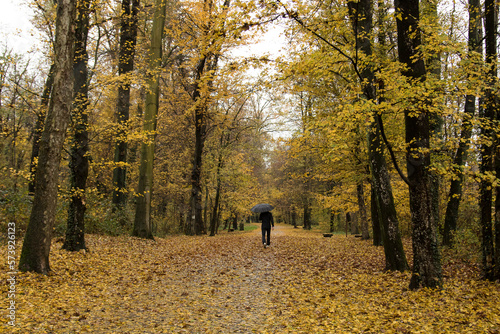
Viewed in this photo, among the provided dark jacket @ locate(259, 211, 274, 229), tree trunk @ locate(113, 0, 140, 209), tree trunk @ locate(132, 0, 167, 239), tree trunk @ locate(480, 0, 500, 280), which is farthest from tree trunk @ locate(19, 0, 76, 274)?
tree trunk @ locate(480, 0, 500, 280)

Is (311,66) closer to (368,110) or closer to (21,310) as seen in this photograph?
(368,110)

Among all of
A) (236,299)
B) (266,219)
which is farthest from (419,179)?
(266,219)

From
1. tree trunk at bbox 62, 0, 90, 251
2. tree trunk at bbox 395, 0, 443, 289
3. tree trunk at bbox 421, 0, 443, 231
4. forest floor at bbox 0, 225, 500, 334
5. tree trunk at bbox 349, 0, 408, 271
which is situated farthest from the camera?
tree trunk at bbox 62, 0, 90, 251

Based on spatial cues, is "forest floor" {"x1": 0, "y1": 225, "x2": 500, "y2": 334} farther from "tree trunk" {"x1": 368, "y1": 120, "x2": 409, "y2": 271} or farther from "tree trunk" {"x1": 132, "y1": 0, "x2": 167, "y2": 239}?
"tree trunk" {"x1": 132, "y1": 0, "x2": 167, "y2": 239}

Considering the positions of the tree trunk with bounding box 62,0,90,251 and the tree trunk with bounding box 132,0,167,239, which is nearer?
the tree trunk with bounding box 62,0,90,251

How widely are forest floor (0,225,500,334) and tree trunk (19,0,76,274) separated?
19.9 inches

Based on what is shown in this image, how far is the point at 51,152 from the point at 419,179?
7.42m

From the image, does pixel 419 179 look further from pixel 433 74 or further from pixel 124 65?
pixel 124 65

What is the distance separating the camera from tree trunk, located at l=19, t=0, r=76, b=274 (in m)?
6.05

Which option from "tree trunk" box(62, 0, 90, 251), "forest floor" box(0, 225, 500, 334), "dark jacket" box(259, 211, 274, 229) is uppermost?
"tree trunk" box(62, 0, 90, 251)

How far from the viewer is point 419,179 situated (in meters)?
5.57

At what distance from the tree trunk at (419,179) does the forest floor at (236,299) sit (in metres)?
0.41

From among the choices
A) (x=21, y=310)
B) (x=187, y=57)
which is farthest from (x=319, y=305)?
(x=187, y=57)

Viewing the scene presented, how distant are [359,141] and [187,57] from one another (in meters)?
11.3
